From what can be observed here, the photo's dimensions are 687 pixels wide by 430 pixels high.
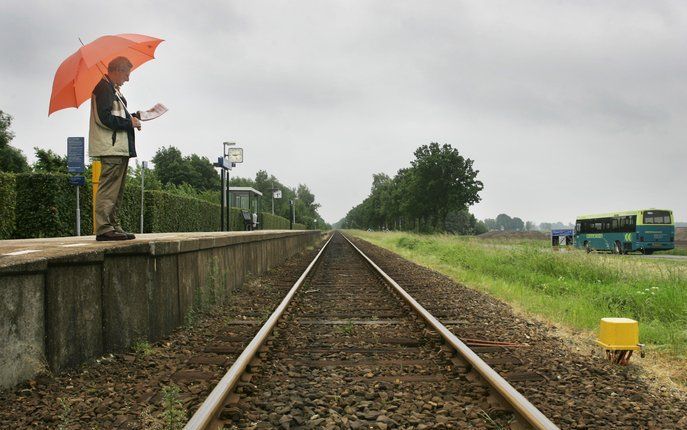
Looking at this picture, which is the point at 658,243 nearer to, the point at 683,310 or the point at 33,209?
the point at 683,310

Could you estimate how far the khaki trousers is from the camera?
512 cm

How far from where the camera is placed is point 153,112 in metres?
5.23

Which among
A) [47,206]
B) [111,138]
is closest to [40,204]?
[47,206]

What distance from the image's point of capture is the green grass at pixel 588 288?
20.5 ft

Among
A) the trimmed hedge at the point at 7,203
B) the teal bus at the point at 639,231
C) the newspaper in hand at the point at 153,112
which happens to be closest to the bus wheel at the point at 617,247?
the teal bus at the point at 639,231

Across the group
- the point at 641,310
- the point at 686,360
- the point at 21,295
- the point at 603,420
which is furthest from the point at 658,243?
the point at 21,295

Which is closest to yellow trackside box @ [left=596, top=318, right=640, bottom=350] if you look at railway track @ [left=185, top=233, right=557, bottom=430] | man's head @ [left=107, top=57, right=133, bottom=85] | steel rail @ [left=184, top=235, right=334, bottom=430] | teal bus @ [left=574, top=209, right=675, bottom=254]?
railway track @ [left=185, top=233, right=557, bottom=430]

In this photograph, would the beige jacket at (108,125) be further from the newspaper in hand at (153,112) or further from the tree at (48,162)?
the tree at (48,162)

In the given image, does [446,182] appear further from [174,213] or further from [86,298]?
[86,298]

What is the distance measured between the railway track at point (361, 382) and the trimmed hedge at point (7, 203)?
8.87 m

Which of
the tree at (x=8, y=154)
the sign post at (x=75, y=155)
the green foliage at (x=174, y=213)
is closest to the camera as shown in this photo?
the sign post at (x=75, y=155)

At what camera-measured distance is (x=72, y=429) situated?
9.00 feet

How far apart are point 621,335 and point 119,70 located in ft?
18.0

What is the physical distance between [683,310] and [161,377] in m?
6.63
